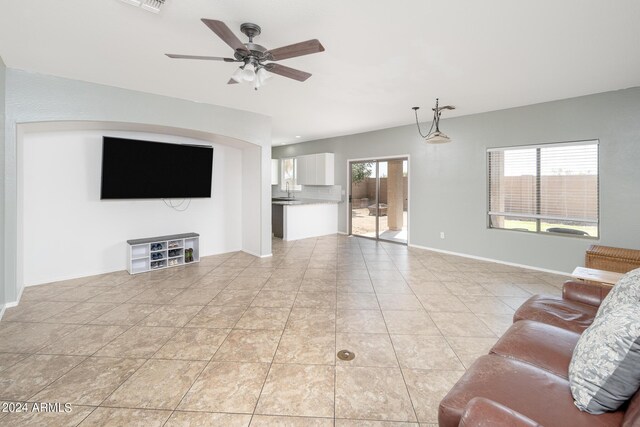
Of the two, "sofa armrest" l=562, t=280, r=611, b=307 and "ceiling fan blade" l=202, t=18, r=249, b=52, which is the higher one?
"ceiling fan blade" l=202, t=18, r=249, b=52

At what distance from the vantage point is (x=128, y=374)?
211cm

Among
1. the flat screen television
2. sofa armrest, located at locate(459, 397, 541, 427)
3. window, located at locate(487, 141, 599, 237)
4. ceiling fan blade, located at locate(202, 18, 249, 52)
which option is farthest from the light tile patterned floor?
ceiling fan blade, located at locate(202, 18, 249, 52)

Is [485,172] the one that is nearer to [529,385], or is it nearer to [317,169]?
[317,169]

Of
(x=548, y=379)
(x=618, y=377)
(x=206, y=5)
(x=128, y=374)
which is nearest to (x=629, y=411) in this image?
(x=618, y=377)

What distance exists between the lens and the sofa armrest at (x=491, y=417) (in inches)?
38.9

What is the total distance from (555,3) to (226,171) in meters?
5.20

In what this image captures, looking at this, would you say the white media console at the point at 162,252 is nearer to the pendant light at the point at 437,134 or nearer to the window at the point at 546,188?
the pendant light at the point at 437,134

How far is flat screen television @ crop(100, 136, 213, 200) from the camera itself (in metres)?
4.24

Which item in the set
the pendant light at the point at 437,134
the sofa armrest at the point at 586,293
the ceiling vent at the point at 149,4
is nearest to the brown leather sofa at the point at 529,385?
the sofa armrest at the point at 586,293

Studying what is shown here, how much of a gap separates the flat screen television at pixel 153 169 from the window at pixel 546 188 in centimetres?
519

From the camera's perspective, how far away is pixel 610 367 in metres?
1.12

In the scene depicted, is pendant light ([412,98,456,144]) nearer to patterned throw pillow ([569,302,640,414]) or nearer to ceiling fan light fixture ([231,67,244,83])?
ceiling fan light fixture ([231,67,244,83])

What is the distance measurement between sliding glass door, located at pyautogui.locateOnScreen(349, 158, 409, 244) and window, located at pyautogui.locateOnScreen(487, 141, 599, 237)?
72.9 inches

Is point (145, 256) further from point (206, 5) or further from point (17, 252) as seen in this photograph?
point (206, 5)
